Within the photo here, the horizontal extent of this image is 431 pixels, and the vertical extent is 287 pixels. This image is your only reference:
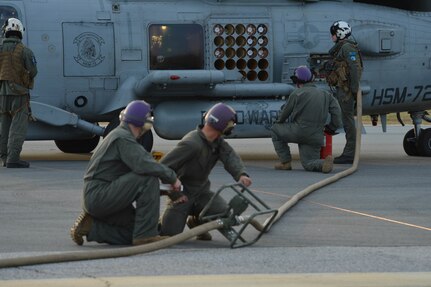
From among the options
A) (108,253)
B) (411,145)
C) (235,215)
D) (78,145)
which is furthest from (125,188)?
(411,145)

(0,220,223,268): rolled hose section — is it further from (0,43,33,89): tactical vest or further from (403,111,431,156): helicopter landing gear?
(403,111,431,156): helicopter landing gear

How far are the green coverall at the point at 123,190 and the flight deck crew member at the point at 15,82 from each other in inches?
275

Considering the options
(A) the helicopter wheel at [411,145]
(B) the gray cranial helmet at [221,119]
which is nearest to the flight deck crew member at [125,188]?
(B) the gray cranial helmet at [221,119]

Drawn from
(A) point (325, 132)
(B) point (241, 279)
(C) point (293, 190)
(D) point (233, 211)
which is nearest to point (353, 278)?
(B) point (241, 279)

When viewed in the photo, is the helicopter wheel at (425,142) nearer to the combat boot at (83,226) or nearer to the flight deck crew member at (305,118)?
the flight deck crew member at (305,118)

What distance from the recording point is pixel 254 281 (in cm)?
779

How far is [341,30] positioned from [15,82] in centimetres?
492

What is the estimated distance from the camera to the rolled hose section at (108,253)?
8.27m

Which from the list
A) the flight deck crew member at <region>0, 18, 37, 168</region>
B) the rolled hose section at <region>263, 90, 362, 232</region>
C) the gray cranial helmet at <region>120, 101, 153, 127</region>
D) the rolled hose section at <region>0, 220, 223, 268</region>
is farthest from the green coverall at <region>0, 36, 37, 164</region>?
the rolled hose section at <region>0, 220, 223, 268</region>

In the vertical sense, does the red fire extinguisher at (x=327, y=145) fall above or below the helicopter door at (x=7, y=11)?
below

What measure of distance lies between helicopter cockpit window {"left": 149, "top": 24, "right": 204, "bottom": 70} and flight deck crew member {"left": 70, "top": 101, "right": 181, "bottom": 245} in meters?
8.11

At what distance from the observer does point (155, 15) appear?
58.1 ft

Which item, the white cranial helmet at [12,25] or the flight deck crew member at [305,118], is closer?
the white cranial helmet at [12,25]

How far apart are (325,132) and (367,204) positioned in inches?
184
